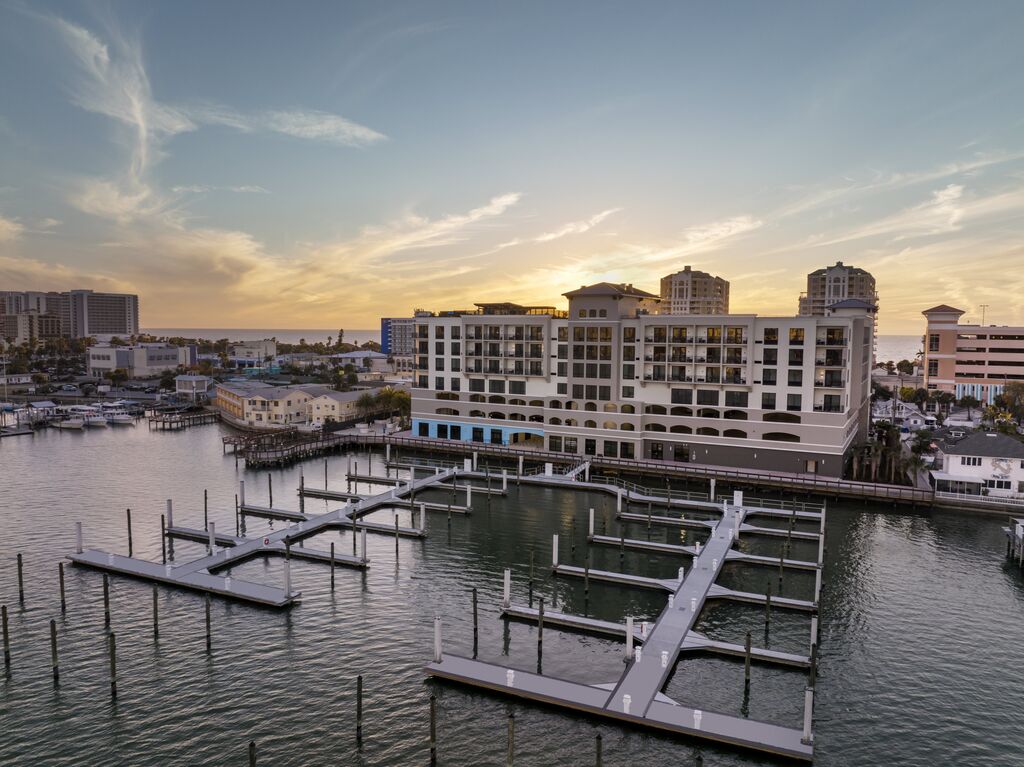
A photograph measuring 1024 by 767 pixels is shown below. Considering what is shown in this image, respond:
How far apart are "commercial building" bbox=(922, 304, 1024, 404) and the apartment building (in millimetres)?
65060

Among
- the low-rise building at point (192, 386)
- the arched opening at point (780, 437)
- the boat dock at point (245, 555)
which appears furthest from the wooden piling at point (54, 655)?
the low-rise building at point (192, 386)

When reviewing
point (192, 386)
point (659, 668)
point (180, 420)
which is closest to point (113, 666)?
point (659, 668)

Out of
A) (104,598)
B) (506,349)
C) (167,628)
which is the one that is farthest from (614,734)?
(506,349)

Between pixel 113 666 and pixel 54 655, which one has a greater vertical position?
pixel 113 666

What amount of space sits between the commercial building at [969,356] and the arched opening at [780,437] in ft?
298

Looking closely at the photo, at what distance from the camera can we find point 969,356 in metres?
146

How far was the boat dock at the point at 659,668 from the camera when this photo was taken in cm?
2820

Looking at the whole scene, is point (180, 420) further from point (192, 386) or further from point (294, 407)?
point (192, 386)

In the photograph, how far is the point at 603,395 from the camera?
84438 mm

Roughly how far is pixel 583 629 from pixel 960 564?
30488mm

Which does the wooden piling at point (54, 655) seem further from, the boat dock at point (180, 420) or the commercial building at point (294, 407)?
the boat dock at point (180, 420)

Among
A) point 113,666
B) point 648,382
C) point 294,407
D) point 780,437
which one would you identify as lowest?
point 113,666

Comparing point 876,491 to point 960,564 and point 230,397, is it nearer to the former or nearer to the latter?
point 960,564

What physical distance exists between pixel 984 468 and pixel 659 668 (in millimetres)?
48759
